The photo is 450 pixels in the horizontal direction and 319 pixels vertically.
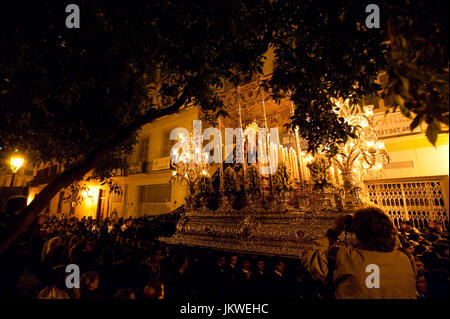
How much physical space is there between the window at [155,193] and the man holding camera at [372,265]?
14.7 m

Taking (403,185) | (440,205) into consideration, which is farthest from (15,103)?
(440,205)

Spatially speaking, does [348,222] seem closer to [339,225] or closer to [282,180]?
[339,225]

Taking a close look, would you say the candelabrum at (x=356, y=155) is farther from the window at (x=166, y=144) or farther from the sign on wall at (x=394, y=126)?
the window at (x=166, y=144)

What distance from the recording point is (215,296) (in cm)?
361

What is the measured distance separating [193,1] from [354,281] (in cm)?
348

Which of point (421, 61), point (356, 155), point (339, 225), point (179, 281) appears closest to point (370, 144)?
point (356, 155)

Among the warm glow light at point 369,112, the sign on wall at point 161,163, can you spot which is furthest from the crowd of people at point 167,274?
the sign on wall at point 161,163

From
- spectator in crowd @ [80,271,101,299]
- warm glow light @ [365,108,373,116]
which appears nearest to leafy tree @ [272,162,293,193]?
warm glow light @ [365,108,373,116]

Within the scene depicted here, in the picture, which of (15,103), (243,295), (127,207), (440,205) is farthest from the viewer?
(127,207)

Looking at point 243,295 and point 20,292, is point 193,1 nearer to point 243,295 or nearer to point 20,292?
point 243,295

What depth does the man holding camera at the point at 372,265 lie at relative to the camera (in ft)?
5.17

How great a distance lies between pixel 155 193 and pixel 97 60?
48.6 feet

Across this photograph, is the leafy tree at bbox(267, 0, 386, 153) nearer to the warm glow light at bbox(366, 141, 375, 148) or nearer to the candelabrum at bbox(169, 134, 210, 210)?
the warm glow light at bbox(366, 141, 375, 148)
